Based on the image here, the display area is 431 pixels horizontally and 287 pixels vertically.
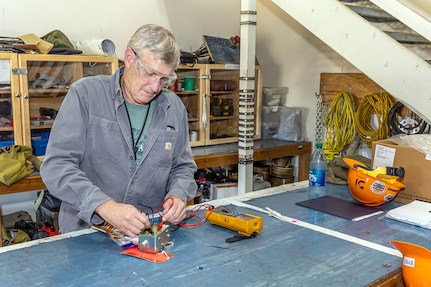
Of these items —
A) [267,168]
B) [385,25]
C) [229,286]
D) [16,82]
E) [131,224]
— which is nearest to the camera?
[229,286]

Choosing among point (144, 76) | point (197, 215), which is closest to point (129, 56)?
point (144, 76)

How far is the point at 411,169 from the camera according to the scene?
2158 millimetres

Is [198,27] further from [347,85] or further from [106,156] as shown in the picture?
[106,156]

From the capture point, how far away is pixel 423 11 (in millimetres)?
3326

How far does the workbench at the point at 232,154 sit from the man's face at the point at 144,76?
4.62 feet

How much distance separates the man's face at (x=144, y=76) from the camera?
1602mm

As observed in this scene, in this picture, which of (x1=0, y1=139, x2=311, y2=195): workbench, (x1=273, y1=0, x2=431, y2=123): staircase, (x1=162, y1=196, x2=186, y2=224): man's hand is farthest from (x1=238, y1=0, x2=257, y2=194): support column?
(x1=162, y1=196, x2=186, y2=224): man's hand

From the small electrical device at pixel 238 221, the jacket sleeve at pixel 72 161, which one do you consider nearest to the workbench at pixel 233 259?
the small electrical device at pixel 238 221

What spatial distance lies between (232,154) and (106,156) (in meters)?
2.11

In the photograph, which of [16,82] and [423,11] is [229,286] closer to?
[16,82]

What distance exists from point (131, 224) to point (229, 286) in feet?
1.29

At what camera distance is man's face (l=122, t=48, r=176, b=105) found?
5.25 feet

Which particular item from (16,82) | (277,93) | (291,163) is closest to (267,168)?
(291,163)

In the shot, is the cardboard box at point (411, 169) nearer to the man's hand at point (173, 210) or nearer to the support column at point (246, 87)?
the support column at point (246, 87)
